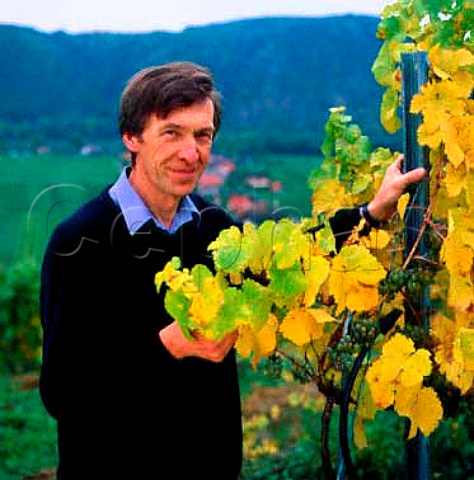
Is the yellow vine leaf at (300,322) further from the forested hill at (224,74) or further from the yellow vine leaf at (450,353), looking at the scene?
the forested hill at (224,74)

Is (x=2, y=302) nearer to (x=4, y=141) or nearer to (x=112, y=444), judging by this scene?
(x=112, y=444)

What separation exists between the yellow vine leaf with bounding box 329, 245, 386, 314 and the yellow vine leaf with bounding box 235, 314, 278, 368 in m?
0.14

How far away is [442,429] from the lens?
3.57 meters

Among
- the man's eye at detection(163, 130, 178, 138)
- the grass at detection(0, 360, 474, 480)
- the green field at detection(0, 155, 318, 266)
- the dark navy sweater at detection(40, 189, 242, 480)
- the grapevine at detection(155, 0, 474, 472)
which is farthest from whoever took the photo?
the green field at detection(0, 155, 318, 266)

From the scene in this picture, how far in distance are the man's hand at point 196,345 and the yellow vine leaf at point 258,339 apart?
28 mm

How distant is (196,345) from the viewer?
1.75 m

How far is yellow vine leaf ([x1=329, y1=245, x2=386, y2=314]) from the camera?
1806 millimetres

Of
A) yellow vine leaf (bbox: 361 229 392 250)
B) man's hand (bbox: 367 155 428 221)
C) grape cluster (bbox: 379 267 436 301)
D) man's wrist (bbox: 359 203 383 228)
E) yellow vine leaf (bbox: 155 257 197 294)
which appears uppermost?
man's hand (bbox: 367 155 428 221)

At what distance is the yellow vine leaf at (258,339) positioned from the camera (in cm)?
183

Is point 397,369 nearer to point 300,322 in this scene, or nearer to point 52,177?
point 300,322

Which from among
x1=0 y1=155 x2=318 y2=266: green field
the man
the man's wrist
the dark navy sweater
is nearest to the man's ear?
the man

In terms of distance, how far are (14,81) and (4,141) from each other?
360cm

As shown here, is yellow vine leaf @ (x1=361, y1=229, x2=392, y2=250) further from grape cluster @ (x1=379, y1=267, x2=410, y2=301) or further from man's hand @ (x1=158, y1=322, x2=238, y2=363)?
man's hand @ (x1=158, y1=322, x2=238, y2=363)

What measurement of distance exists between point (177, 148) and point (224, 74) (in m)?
20.0
